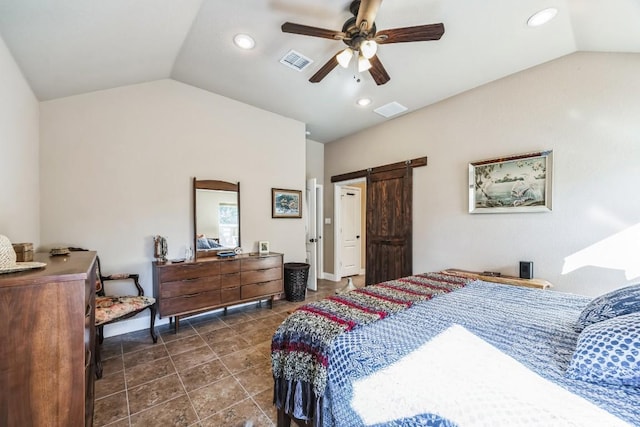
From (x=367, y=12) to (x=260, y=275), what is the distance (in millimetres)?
3091

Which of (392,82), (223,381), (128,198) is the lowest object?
(223,381)

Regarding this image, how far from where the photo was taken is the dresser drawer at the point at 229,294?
322cm

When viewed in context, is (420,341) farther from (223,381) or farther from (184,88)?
(184,88)

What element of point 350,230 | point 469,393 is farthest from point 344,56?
point 350,230

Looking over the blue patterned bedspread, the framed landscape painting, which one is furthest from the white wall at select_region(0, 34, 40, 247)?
the framed landscape painting

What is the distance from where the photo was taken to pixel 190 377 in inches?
83.8

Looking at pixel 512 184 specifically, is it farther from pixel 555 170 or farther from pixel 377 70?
pixel 377 70

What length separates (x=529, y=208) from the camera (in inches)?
113

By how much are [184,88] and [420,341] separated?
3.80 m

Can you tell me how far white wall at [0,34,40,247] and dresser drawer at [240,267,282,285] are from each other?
2024mm

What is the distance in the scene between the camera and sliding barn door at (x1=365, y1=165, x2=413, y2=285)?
4000mm

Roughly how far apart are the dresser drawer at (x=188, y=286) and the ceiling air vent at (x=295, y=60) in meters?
2.63

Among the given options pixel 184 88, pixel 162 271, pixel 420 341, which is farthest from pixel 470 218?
pixel 184 88

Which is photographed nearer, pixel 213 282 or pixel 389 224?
pixel 213 282
